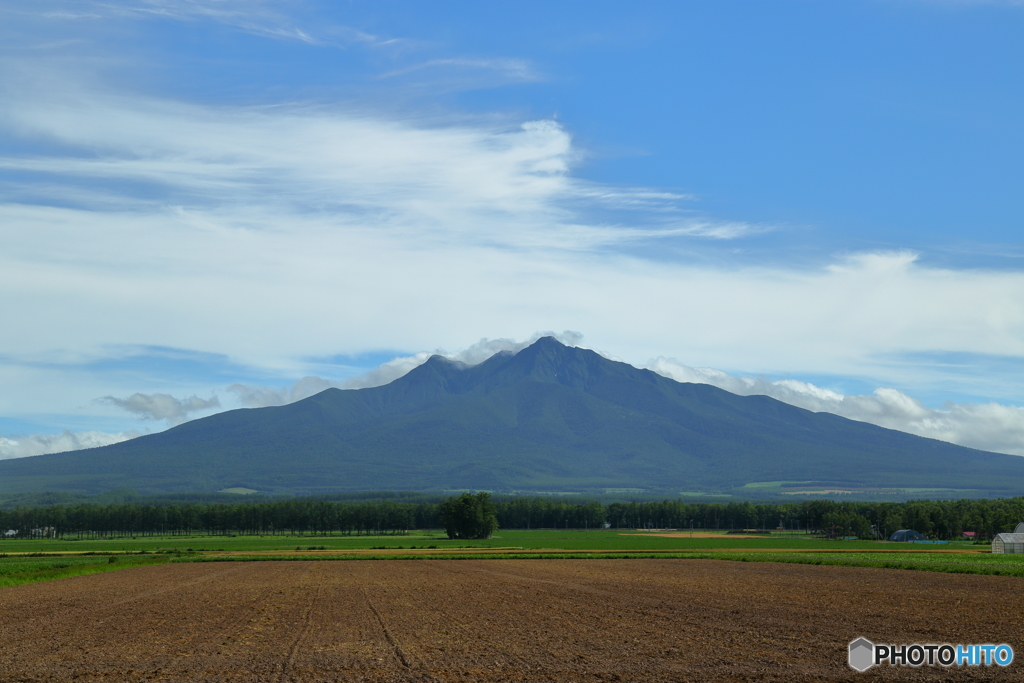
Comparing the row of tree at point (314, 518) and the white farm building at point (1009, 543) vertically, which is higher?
the white farm building at point (1009, 543)

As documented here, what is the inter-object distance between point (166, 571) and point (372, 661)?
157 feet

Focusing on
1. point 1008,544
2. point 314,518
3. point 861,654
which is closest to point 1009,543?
point 1008,544

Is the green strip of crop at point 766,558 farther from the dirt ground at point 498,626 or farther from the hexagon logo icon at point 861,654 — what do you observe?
the hexagon logo icon at point 861,654

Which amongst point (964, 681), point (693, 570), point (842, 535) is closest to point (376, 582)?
point (693, 570)

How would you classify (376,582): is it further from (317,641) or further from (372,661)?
(372,661)

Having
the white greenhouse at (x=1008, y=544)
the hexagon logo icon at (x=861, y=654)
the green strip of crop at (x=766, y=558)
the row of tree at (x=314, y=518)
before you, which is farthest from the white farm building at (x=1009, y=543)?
the hexagon logo icon at (x=861, y=654)

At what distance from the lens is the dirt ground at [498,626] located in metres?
20.5

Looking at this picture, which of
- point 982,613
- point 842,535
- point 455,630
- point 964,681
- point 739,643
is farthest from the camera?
point 842,535

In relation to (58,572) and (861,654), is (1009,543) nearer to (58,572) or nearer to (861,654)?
(861,654)

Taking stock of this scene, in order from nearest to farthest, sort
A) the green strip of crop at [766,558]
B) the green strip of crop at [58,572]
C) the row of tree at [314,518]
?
the green strip of crop at [58,572] < the green strip of crop at [766,558] < the row of tree at [314,518]

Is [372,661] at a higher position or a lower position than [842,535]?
higher

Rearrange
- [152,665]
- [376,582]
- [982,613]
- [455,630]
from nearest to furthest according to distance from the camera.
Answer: [152,665], [455,630], [982,613], [376,582]

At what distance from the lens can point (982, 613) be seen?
30.9 meters

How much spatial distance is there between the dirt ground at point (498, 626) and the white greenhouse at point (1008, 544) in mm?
52622
